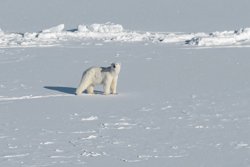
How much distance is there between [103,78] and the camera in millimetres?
12008

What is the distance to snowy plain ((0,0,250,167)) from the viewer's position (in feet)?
24.0

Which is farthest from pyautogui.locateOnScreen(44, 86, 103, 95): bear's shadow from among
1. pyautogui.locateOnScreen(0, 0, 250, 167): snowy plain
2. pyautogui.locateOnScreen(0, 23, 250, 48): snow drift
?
pyautogui.locateOnScreen(0, 23, 250, 48): snow drift

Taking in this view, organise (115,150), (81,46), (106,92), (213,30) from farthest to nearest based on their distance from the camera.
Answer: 1. (213,30)
2. (81,46)
3. (106,92)
4. (115,150)

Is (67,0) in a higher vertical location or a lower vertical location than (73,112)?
higher

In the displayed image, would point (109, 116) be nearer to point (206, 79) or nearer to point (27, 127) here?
point (27, 127)

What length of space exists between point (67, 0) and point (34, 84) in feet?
76.6

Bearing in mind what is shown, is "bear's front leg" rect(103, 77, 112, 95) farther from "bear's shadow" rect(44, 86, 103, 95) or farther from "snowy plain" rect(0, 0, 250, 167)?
"bear's shadow" rect(44, 86, 103, 95)

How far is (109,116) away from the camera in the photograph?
31.6ft

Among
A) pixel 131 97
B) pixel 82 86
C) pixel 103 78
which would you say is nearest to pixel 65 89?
pixel 82 86

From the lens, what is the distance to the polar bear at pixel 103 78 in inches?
469

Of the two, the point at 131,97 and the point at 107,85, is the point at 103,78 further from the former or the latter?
the point at 131,97

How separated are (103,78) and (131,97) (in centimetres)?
84

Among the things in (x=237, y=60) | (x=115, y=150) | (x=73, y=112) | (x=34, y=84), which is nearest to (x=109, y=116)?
(x=73, y=112)

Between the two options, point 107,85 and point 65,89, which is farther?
point 65,89
